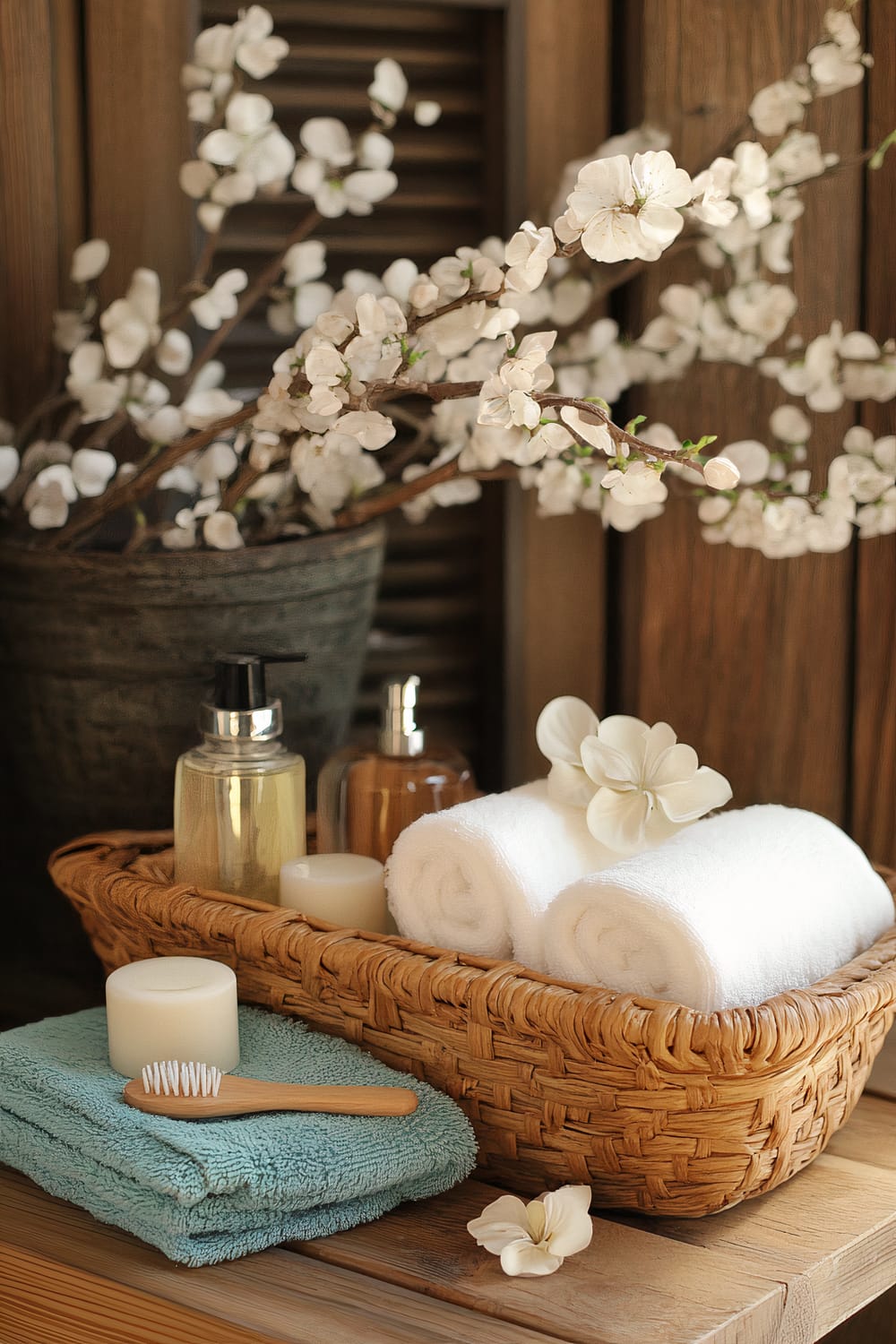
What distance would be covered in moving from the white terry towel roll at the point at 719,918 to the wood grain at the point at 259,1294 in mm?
163

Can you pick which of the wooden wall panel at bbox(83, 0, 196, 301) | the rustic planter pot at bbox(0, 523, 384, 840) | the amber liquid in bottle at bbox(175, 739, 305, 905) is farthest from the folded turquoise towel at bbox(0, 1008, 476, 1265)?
the wooden wall panel at bbox(83, 0, 196, 301)

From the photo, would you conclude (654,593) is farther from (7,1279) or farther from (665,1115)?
(7,1279)

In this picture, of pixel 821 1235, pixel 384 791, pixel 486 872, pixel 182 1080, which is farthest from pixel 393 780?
pixel 821 1235

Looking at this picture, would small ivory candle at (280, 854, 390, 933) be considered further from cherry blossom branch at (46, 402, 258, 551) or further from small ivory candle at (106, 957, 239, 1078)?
cherry blossom branch at (46, 402, 258, 551)

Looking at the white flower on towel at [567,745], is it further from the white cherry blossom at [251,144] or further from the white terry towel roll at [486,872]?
the white cherry blossom at [251,144]

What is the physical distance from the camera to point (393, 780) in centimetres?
81

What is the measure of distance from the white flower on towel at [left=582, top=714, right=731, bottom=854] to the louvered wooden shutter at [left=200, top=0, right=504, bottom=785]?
35cm

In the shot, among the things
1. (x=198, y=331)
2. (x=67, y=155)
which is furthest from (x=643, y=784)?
(x=67, y=155)

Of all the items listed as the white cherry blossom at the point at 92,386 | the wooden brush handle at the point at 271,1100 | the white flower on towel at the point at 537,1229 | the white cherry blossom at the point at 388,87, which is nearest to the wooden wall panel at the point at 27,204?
the white cherry blossom at the point at 92,386

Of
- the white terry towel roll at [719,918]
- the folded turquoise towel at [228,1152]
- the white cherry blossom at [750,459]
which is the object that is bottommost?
the folded turquoise towel at [228,1152]

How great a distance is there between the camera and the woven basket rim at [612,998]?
0.59m

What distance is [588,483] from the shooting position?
91 centimetres

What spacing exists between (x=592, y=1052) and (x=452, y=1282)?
11 centimetres

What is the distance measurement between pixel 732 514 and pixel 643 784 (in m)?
0.22
